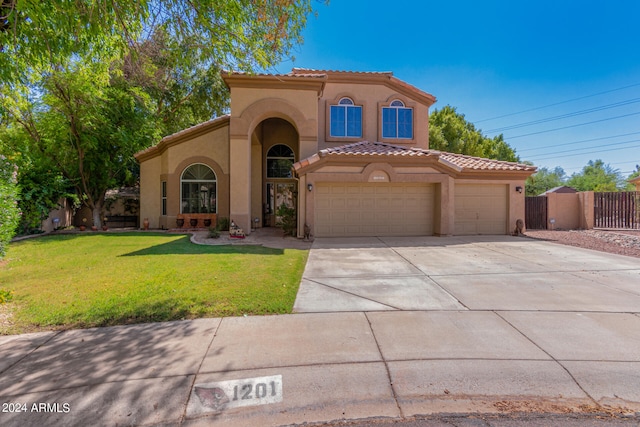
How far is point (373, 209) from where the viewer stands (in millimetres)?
13602

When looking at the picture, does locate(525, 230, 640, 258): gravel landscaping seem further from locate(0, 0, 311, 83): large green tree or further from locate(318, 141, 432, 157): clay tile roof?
locate(0, 0, 311, 83): large green tree

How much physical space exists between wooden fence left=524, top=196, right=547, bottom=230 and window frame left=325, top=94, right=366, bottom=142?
1030 cm

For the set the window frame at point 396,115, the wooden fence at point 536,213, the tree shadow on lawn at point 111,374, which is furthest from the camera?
the wooden fence at point 536,213

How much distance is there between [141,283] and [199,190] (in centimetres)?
1056

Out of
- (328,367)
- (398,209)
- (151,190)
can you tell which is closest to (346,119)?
(398,209)

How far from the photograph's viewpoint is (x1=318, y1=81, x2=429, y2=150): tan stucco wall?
52.3 ft

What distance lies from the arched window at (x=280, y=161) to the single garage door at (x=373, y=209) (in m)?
5.08

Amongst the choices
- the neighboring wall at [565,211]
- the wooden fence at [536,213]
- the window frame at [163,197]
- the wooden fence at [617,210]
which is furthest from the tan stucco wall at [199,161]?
the wooden fence at [617,210]

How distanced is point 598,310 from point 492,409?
364 cm

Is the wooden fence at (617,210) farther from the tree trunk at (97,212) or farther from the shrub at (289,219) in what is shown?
the tree trunk at (97,212)

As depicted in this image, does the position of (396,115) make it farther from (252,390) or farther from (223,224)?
(252,390)

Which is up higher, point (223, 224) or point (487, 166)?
point (487, 166)

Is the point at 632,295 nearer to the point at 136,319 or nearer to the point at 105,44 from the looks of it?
the point at 136,319

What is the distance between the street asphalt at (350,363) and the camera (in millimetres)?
2713
